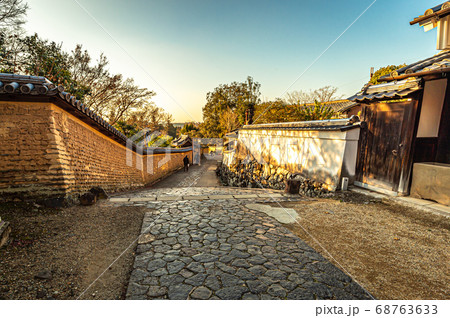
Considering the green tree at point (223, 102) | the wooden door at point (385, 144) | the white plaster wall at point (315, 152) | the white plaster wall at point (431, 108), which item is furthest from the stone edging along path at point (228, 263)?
the green tree at point (223, 102)

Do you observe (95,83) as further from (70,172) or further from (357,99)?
(357,99)

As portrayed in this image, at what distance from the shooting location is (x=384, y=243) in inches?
147

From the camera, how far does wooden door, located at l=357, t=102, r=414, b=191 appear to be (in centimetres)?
604

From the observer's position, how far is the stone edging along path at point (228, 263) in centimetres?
242

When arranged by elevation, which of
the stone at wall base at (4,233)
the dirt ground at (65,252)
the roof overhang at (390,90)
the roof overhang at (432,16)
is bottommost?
the dirt ground at (65,252)

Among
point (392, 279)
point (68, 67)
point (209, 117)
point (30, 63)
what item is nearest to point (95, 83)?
point (68, 67)

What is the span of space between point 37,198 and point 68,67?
48.6 feet

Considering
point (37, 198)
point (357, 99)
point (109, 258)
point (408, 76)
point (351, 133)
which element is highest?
point (408, 76)

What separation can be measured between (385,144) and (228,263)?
6.54m

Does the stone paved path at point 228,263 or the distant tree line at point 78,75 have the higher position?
the distant tree line at point 78,75

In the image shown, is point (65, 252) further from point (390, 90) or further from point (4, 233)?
point (390, 90)

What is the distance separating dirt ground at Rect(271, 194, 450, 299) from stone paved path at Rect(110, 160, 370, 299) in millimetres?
373

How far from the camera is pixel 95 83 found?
55.2 ft

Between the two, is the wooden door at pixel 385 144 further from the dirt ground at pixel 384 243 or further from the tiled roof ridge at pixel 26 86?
the tiled roof ridge at pixel 26 86
